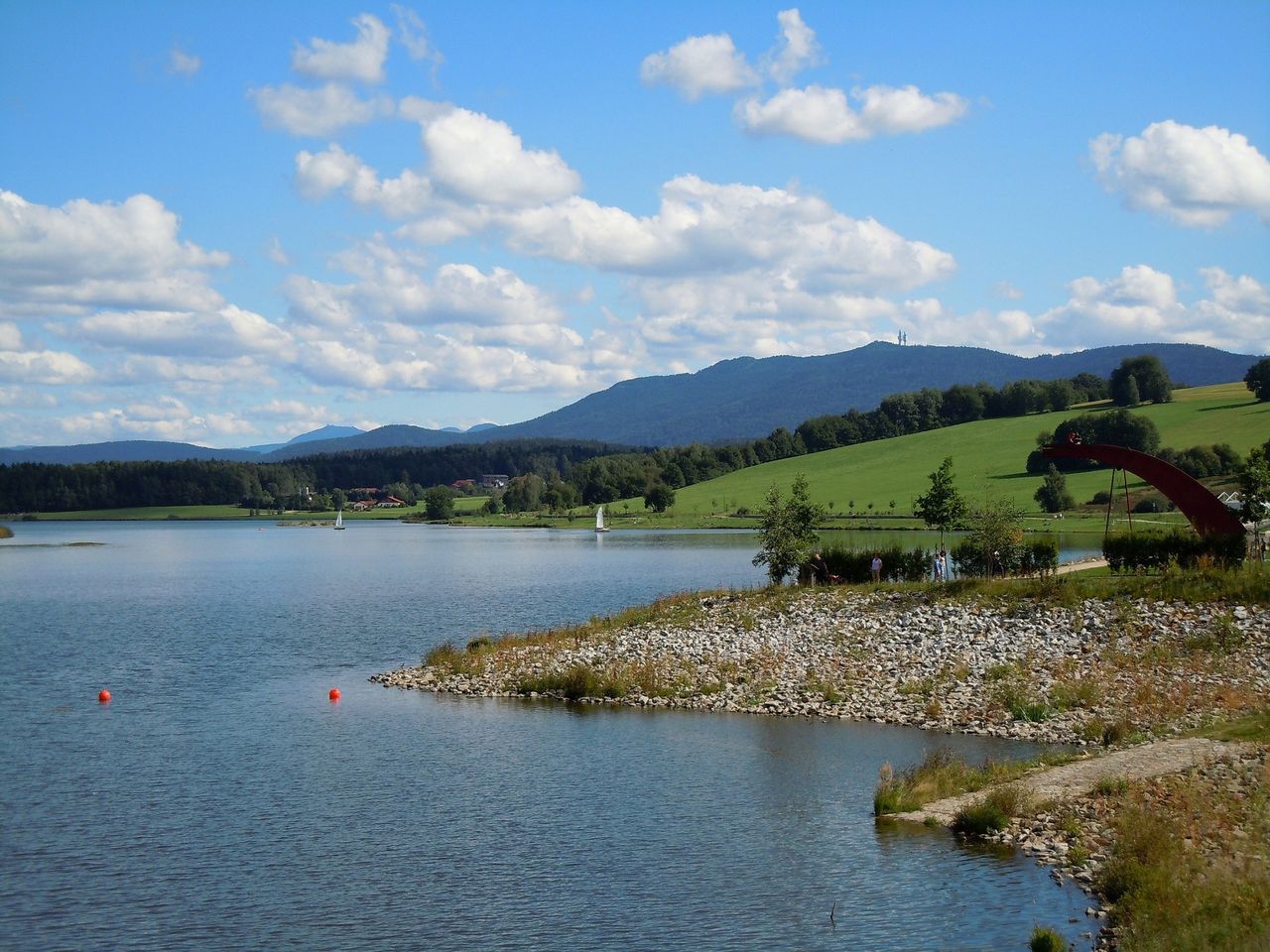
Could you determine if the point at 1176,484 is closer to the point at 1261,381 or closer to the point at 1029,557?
the point at 1029,557

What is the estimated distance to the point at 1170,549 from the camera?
136 ft

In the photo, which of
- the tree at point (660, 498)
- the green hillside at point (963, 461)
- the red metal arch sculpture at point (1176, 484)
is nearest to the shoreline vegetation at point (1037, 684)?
the red metal arch sculpture at point (1176, 484)

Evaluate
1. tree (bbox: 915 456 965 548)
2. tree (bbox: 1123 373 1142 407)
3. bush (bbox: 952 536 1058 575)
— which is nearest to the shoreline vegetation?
bush (bbox: 952 536 1058 575)

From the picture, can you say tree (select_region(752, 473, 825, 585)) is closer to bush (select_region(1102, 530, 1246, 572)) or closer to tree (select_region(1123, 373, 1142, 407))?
bush (select_region(1102, 530, 1246, 572))

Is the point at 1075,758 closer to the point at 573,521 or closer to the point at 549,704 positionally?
the point at 549,704

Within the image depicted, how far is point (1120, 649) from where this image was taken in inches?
1325

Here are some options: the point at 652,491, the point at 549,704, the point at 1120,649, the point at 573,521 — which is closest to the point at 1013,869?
the point at 1120,649

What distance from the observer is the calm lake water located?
18.1 m

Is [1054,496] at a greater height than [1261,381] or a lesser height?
lesser

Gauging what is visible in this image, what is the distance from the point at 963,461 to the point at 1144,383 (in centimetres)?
3211

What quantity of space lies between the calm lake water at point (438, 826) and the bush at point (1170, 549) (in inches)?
622

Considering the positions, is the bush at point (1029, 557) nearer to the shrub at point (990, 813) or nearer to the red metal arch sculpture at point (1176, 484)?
the red metal arch sculpture at point (1176, 484)

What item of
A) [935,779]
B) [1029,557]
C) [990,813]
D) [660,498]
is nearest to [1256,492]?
[1029,557]

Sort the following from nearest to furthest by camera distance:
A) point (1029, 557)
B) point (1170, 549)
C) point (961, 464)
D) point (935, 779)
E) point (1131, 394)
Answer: point (935, 779), point (1170, 549), point (1029, 557), point (961, 464), point (1131, 394)
